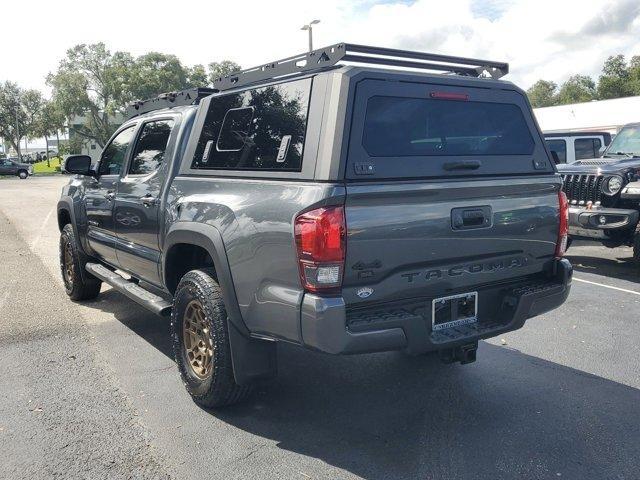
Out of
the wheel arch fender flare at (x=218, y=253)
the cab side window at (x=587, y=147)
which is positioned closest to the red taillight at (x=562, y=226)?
the wheel arch fender flare at (x=218, y=253)

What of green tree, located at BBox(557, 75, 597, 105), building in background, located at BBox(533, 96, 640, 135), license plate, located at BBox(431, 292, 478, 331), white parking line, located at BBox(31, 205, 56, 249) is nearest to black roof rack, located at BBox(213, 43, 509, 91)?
license plate, located at BBox(431, 292, 478, 331)

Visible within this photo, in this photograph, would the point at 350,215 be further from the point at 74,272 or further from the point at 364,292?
the point at 74,272

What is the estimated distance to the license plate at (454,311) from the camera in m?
3.21

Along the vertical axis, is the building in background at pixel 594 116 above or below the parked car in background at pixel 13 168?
above

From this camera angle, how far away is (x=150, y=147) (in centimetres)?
467

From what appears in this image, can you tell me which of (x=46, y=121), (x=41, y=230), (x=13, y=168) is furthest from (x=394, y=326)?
(x=46, y=121)

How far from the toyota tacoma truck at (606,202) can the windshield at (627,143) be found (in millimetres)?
626

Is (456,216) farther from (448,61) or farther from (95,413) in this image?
(95,413)

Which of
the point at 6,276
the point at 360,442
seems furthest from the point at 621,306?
the point at 6,276

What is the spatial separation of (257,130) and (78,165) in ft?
9.59

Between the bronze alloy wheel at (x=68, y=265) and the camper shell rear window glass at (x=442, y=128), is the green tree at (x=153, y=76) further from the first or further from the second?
the camper shell rear window glass at (x=442, y=128)

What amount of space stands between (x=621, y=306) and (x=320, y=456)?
14.4 feet

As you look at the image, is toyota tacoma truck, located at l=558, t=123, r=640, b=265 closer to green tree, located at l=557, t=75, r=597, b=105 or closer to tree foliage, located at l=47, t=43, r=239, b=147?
tree foliage, located at l=47, t=43, r=239, b=147

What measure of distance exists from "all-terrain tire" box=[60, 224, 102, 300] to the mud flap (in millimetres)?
3417
